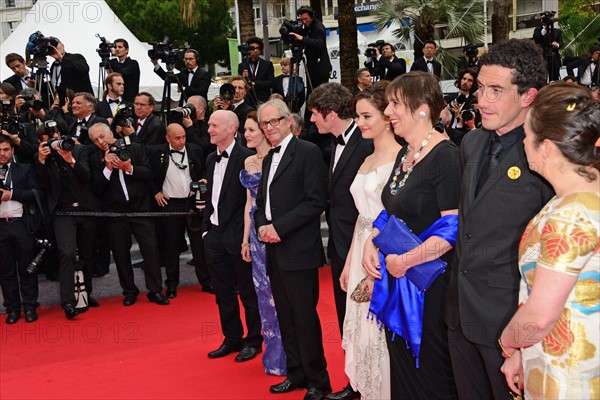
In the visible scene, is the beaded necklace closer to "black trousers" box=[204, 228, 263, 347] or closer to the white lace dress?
the white lace dress

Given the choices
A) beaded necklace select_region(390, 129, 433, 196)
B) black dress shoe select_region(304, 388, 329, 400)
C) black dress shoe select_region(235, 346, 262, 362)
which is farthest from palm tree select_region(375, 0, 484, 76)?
beaded necklace select_region(390, 129, 433, 196)

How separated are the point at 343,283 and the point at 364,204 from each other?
449 millimetres

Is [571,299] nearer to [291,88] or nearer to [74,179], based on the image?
[74,179]

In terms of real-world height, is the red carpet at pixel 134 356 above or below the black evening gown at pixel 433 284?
below

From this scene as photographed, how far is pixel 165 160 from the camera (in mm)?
6598

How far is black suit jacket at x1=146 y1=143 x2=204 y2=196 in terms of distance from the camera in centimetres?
661

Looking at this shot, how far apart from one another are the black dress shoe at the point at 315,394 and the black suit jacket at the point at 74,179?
304 cm

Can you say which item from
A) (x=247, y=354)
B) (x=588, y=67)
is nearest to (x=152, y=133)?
(x=247, y=354)

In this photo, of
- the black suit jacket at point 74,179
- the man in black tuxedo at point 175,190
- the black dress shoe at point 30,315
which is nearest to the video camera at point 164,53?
the man in black tuxedo at point 175,190

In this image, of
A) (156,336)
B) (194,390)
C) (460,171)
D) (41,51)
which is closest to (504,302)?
(460,171)

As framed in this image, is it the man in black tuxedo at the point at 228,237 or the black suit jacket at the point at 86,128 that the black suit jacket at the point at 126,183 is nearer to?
the black suit jacket at the point at 86,128

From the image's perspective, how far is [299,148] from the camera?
4172 millimetres

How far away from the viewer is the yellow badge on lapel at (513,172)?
2.46 metres

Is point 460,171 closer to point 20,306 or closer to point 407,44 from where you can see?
point 20,306
